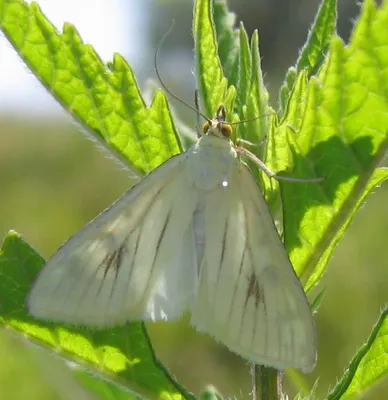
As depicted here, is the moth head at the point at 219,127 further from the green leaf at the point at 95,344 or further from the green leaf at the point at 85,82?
the green leaf at the point at 95,344

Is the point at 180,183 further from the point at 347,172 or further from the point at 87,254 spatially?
the point at 347,172

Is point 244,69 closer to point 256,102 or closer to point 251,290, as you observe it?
point 256,102

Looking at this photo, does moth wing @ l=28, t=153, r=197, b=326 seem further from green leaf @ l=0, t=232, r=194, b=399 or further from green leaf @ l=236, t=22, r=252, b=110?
green leaf @ l=236, t=22, r=252, b=110

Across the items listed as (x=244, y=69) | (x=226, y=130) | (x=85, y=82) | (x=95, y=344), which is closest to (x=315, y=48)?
(x=244, y=69)

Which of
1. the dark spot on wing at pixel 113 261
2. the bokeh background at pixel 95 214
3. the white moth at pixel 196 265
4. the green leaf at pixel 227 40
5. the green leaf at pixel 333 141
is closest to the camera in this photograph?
the green leaf at pixel 333 141

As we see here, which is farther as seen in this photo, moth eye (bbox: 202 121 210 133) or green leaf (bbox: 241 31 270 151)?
moth eye (bbox: 202 121 210 133)

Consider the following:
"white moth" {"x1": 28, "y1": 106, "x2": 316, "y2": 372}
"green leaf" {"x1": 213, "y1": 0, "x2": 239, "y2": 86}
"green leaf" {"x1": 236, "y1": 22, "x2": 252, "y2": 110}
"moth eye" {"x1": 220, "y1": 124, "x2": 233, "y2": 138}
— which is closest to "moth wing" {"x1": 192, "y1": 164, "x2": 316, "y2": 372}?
"white moth" {"x1": 28, "y1": 106, "x2": 316, "y2": 372}

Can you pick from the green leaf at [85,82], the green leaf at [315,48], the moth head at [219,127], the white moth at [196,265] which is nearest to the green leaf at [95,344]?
the white moth at [196,265]
